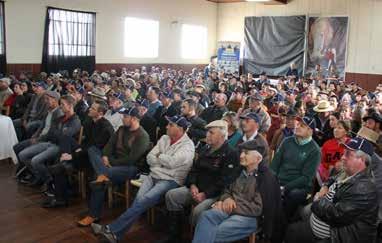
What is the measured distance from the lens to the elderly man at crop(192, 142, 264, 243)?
2973 mm

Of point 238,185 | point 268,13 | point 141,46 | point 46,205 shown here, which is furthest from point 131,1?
point 238,185

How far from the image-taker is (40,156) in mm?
4668

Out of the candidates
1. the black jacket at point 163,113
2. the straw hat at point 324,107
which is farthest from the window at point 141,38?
the straw hat at point 324,107

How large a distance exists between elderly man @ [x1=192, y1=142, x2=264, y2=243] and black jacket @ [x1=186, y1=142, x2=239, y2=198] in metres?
0.19

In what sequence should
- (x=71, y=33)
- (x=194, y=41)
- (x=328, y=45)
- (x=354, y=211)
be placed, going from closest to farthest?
(x=354, y=211) < (x=71, y=33) < (x=328, y=45) < (x=194, y=41)

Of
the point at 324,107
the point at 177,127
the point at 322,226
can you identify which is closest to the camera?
the point at 322,226

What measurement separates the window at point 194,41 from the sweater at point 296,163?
12.7m

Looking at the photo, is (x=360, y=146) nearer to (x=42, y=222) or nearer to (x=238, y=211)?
(x=238, y=211)

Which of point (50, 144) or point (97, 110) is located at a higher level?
point (97, 110)

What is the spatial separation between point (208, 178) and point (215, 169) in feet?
0.38

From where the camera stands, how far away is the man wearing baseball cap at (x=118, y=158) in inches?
157

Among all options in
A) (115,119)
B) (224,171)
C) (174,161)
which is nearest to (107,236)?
(174,161)

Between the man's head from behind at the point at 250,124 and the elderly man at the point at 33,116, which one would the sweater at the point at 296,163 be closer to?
the man's head from behind at the point at 250,124

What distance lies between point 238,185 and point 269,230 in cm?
43
